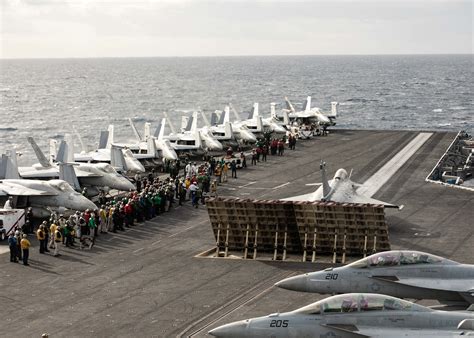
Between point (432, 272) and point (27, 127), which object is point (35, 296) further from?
point (27, 127)

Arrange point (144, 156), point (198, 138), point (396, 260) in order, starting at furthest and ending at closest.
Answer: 1. point (198, 138)
2. point (144, 156)
3. point (396, 260)

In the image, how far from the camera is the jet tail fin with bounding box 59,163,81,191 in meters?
43.7

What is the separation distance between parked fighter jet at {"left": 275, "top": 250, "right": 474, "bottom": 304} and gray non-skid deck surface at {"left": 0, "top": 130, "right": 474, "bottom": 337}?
3097 millimetres

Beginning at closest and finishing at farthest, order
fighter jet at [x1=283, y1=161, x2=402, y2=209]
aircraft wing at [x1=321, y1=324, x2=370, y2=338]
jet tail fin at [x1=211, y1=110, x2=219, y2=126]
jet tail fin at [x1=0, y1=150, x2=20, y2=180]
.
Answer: aircraft wing at [x1=321, y1=324, x2=370, y2=338]
fighter jet at [x1=283, y1=161, x2=402, y2=209]
jet tail fin at [x1=0, y1=150, x2=20, y2=180]
jet tail fin at [x1=211, y1=110, x2=219, y2=126]

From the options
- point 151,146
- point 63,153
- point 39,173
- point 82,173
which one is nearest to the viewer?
point 63,153

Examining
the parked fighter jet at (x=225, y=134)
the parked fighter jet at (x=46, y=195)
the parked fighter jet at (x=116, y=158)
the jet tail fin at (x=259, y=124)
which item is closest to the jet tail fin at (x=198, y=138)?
the parked fighter jet at (x=225, y=134)

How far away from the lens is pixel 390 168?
186 feet

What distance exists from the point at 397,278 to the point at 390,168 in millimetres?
35187

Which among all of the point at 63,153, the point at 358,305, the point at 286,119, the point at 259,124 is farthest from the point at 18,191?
the point at 286,119

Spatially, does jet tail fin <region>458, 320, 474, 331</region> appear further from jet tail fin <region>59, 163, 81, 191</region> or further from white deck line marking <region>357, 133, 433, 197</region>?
jet tail fin <region>59, 163, 81, 191</region>

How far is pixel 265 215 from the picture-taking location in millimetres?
32062

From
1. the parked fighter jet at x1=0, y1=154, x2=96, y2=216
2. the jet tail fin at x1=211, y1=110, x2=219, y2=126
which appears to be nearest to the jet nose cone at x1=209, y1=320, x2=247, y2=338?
the parked fighter jet at x1=0, y1=154, x2=96, y2=216

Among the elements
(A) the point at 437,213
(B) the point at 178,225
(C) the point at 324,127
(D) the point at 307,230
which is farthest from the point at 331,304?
(C) the point at 324,127

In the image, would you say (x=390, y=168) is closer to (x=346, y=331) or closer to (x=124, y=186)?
(x=124, y=186)
